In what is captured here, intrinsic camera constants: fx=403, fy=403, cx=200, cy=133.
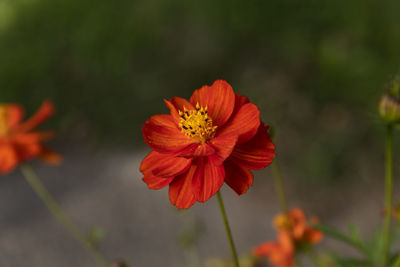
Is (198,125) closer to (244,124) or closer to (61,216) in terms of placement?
(244,124)

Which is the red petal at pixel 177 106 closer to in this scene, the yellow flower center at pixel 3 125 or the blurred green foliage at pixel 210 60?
the yellow flower center at pixel 3 125

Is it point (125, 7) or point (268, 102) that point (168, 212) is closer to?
point (268, 102)

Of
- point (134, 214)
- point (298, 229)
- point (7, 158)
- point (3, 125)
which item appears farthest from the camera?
point (134, 214)

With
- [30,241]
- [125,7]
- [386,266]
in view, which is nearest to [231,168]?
[386,266]

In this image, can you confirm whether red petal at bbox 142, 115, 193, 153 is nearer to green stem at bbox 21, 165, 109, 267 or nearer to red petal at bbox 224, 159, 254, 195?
red petal at bbox 224, 159, 254, 195

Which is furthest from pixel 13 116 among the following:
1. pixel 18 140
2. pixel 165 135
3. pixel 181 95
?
pixel 181 95
